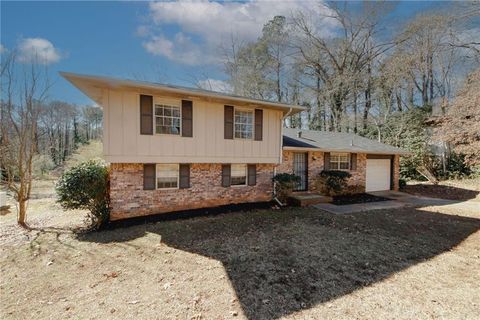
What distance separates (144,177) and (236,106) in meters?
4.14

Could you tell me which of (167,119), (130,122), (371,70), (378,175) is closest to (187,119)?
(167,119)

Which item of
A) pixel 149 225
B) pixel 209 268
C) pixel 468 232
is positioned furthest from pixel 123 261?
pixel 468 232

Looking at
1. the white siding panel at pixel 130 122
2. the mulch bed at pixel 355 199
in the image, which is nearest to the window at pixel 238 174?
the white siding panel at pixel 130 122

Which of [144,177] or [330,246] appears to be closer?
[330,246]

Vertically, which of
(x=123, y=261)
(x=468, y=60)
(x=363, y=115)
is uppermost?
(x=468, y=60)

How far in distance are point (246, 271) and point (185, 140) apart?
16.8 ft

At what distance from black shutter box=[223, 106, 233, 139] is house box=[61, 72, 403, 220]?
0.04 metres

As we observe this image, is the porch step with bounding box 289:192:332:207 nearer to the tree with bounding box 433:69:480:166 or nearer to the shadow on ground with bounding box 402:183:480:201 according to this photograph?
the shadow on ground with bounding box 402:183:480:201

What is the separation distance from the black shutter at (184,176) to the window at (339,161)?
7395 millimetres

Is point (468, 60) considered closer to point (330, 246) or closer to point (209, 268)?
point (330, 246)

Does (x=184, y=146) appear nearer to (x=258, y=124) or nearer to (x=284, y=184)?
(x=258, y=124)

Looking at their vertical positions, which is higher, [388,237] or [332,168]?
[332,168]

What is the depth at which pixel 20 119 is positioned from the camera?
783cm

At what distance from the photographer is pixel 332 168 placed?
40.2ft
